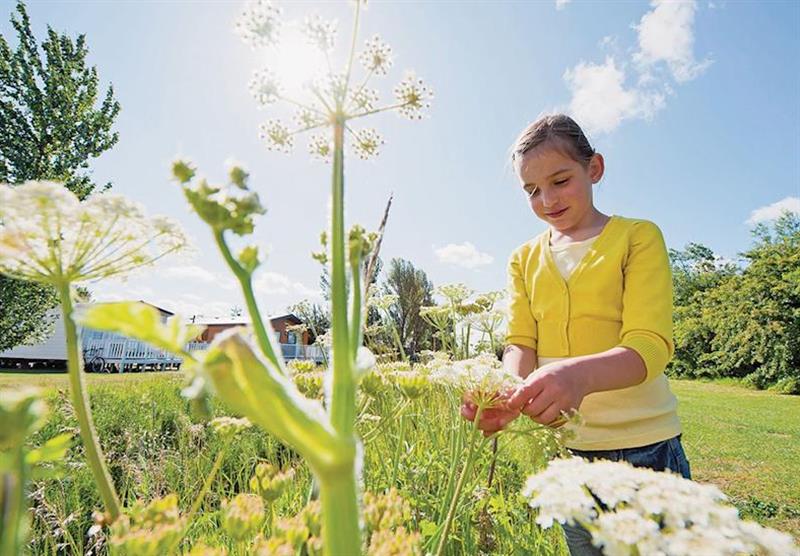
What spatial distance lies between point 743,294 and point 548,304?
2535cm

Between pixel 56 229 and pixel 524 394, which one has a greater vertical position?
pixel 56 229

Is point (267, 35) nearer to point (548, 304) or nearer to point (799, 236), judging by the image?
point (548, 304)

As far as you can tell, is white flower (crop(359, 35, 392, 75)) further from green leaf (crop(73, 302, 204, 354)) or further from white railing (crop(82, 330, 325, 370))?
white railing (crop(82, 330, 325, 370))

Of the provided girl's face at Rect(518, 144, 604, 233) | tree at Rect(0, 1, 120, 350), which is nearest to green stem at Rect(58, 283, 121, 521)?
girl's face at Rect(518, 144, 604, 233)

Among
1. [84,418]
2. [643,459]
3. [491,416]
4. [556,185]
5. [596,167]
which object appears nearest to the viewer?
[84,418]

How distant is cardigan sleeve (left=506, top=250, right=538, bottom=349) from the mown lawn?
2240 millimetres

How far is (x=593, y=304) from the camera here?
7.32 ft

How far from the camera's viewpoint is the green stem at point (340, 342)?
42cm

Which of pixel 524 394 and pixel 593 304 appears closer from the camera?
pixel 524 394

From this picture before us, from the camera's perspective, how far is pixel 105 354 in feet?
80.1

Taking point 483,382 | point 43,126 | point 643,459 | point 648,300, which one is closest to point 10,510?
point 483,382

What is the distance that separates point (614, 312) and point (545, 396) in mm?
1162

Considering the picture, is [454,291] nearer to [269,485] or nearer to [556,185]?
[556,185]

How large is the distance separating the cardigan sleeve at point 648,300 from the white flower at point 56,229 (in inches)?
63.4
